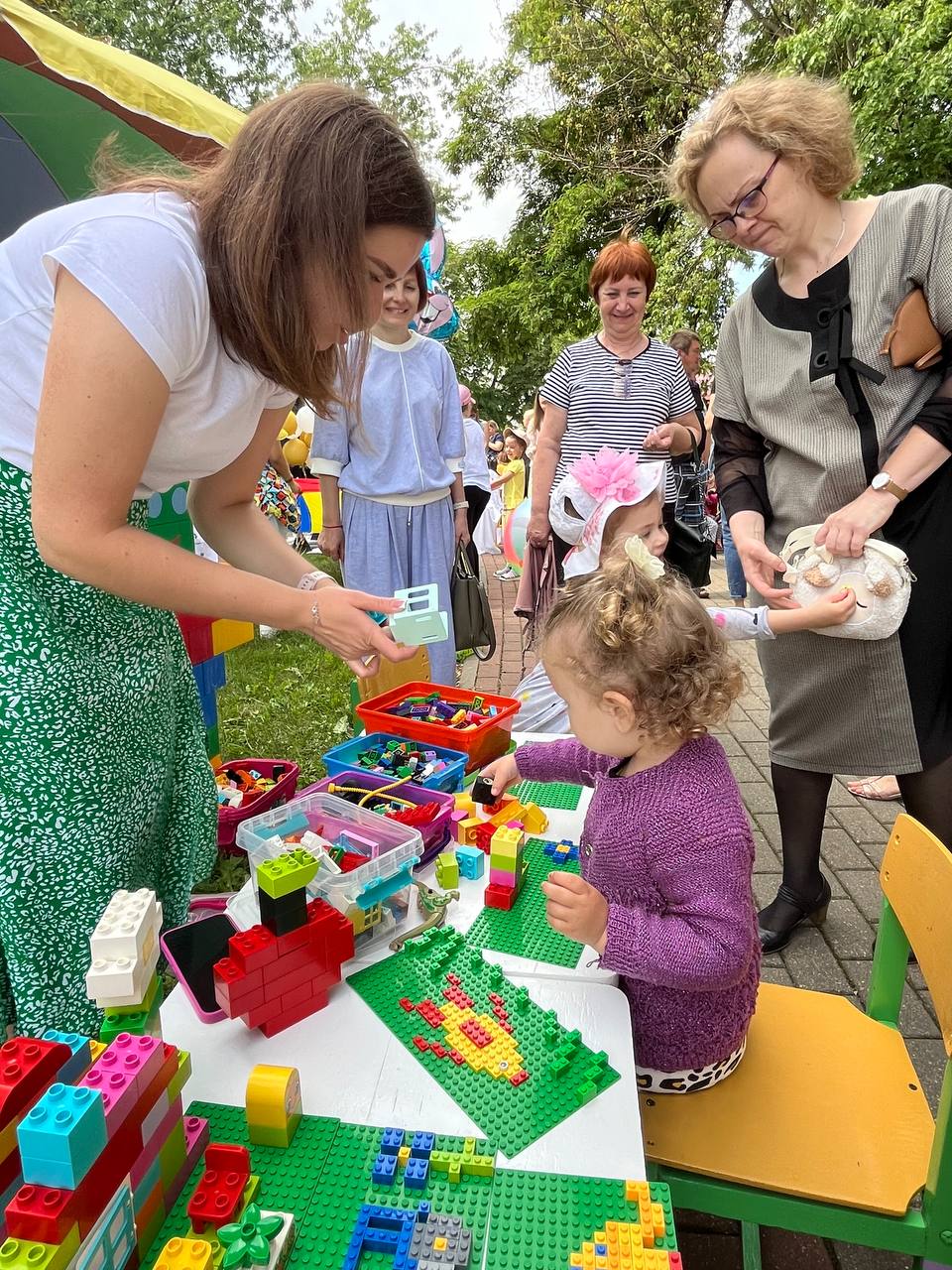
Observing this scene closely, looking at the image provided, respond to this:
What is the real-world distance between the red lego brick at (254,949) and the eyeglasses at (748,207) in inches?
74.9

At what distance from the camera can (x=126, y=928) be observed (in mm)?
921

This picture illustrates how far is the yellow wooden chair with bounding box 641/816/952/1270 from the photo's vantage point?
1.16m

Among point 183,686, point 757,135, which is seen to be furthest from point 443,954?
point 757,135

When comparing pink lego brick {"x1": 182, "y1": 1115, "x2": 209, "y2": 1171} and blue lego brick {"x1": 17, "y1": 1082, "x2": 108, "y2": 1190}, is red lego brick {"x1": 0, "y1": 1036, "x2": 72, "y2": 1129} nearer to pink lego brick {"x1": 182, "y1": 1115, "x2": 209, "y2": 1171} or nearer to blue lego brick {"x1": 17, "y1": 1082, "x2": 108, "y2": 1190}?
blue lego brick {"x1": 17, "y1": 1082, "x2": 108, "y2": 1190}

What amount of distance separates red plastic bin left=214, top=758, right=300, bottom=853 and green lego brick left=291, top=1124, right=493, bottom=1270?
1.35m

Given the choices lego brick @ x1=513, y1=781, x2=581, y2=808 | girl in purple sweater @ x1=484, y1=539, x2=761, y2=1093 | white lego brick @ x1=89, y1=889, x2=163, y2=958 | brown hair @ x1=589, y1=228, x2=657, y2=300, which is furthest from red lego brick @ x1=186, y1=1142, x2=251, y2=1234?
brown hair @ x1=589, y1=228, x2=657, y2=300

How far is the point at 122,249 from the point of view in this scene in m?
1.05

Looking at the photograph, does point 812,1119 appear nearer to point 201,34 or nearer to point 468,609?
point 468,609

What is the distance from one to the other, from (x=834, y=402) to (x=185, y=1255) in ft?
6.79

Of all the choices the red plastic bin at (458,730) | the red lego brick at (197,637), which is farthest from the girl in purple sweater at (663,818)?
the red lego brick at (197,637)

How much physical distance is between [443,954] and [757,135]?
1.92m

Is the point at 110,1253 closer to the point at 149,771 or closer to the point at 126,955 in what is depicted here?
the point at 126,955

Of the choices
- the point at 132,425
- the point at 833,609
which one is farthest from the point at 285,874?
the point at 833,609

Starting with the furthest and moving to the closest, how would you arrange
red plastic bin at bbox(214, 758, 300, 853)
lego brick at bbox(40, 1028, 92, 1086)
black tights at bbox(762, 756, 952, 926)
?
red plastic bin at bbox(214, 758, 300, 853)
black tights at bbox(762, 756, 952, 926)
lego brick at bbox(40, 1028, 92, 1086)
